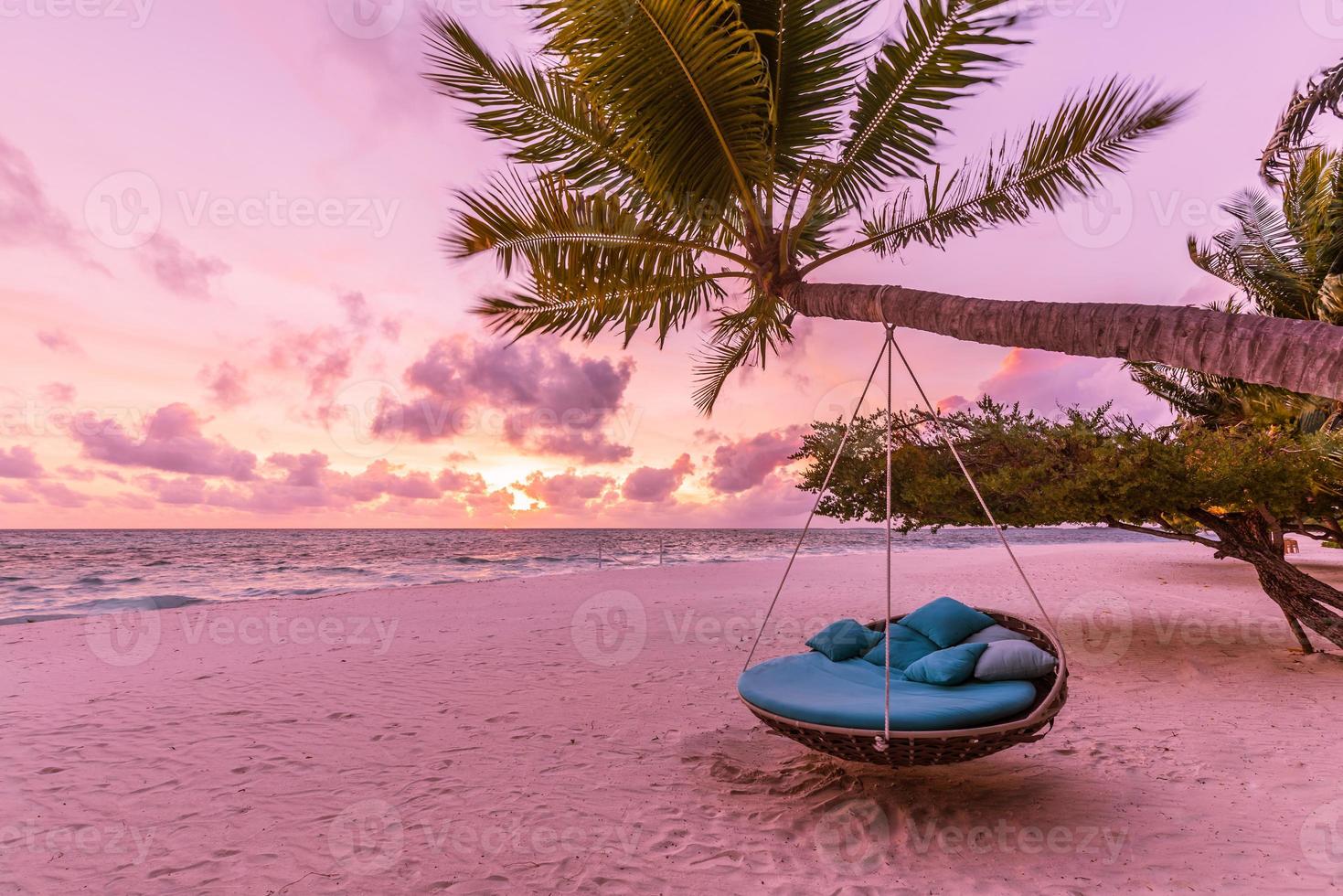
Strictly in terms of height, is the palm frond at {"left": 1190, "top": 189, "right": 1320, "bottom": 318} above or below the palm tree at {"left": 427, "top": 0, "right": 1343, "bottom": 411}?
above

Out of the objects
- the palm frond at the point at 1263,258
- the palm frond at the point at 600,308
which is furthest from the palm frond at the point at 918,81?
the palm frond at the point at 1263,258

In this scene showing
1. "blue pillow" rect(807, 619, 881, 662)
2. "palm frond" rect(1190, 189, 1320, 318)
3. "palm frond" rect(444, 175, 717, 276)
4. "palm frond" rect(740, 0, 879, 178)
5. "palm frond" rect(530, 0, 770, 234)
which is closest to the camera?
"palm frond" rect(530, 0, 770, 234)

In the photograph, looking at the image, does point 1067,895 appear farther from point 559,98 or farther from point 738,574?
point 738,574

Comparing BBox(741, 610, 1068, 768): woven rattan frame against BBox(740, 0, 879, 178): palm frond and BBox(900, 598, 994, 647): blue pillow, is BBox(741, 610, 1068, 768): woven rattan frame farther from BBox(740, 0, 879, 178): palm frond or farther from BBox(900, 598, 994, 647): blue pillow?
BBox(740, 0, 879, 178): palm frond

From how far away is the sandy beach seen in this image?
272 cm

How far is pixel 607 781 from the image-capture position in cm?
365

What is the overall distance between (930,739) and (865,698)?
0.53m

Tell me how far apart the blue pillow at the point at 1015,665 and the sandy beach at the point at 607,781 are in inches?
23.4

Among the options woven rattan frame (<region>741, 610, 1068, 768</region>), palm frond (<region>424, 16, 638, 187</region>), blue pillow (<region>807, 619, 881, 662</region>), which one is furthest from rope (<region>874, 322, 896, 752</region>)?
palm frond (<region>424, 16, 638, 187</region>)

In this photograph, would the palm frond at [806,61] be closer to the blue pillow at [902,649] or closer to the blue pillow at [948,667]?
the blue pillow at [948,667]

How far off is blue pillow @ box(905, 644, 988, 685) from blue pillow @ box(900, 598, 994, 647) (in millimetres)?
581

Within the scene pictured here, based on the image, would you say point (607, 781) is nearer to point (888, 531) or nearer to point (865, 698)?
point (865, 698)

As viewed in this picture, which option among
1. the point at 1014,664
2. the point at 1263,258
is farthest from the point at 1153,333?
the point at 1263,258

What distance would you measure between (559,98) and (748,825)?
3.91m
